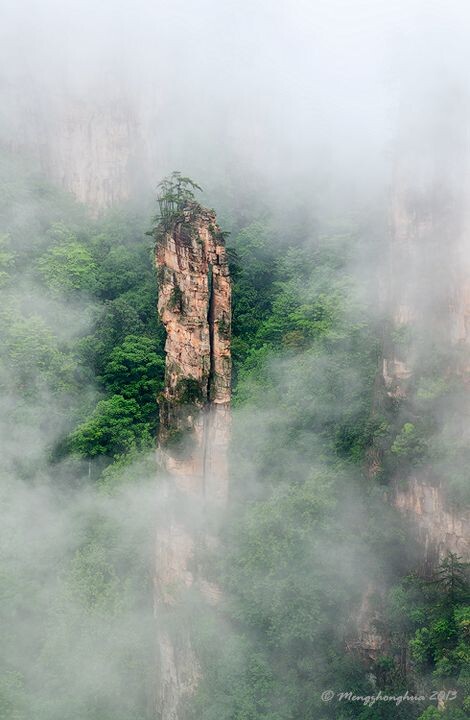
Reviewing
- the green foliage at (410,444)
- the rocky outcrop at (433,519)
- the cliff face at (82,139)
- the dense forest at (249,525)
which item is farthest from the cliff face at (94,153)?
the rocky outcrop at (433,519)

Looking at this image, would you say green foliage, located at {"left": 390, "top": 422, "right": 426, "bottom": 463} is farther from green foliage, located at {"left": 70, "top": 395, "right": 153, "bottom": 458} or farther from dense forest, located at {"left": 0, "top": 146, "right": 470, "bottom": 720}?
green foliage, located at {"left": 70, "top": 395, "right": 153, "bottom": 458}

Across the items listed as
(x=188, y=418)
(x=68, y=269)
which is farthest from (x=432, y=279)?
(x=68, y=269)

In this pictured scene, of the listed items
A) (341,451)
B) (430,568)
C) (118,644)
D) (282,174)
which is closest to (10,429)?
(118,644)

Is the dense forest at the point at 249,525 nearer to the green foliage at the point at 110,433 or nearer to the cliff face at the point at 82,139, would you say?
the green foliage at the point at 110,433

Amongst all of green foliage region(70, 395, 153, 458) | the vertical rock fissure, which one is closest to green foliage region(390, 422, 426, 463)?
the vertical rock fissure

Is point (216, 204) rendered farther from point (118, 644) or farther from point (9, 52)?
point (118, 644)

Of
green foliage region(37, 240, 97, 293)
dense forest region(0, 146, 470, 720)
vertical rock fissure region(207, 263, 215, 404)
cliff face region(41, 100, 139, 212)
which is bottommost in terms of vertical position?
dense forest region(0, 146, 470, 720)
